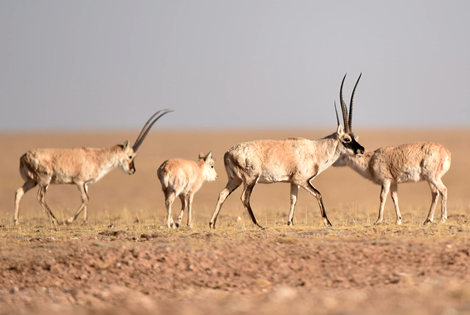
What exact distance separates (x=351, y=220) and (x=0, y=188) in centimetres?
2261

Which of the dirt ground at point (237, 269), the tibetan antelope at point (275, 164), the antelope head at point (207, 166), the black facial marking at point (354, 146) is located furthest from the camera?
the antelope head at point (207, 166)

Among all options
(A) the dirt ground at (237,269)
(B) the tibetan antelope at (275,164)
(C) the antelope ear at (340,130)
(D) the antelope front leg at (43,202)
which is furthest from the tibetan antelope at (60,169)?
(C) the antelope ear at (340,130)

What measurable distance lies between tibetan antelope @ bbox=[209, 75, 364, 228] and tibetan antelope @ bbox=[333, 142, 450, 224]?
72 cm

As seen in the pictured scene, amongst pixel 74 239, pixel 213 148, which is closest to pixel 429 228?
pixel 74 239

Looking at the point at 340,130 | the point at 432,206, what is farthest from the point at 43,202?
the point at 432,206

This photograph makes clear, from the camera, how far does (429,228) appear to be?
14320 mm

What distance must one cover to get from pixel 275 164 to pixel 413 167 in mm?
2796

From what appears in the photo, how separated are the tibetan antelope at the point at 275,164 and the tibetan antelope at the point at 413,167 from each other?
72cm

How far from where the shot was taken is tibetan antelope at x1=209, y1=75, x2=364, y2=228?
15766 millimetres

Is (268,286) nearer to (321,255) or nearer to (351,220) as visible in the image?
(321,255)

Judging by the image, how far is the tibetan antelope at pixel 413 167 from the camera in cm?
1593

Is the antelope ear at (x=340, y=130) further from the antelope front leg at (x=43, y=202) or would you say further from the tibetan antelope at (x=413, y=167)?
the antelope front leg at (x=43, y=202)

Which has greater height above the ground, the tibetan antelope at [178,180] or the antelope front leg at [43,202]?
the tibetan antelope at [178,180]

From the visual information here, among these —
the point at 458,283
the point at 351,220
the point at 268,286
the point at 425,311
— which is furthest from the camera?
the point at 351,220
